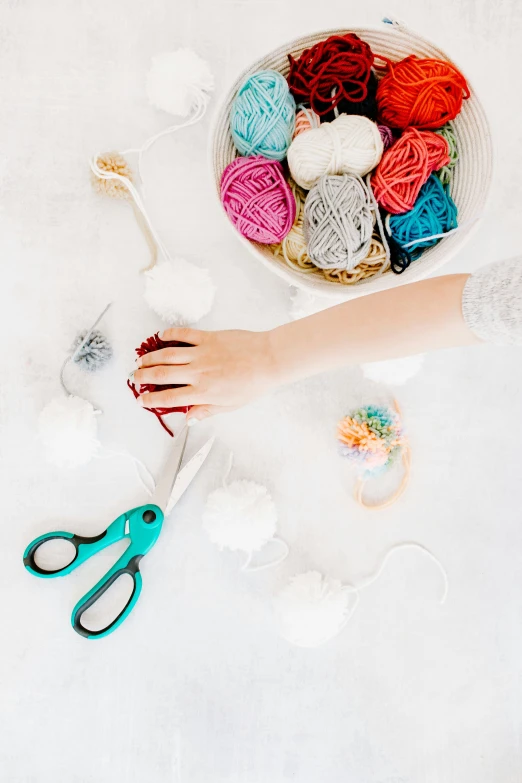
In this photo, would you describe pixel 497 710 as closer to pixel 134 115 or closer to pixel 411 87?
pixel 411 87

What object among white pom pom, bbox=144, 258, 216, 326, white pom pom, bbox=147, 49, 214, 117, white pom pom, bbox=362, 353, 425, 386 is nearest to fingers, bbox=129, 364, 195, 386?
white pom pom, bbox=144, 258, 216, 326

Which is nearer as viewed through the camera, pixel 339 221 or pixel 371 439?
pixel 339 221

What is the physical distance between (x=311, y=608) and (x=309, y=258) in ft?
1.28

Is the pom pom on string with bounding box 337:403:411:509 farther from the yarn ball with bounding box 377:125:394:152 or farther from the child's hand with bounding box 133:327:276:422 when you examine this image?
the yarn ball with bounding box 377:125:394:152

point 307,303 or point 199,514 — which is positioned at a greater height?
point 307,303

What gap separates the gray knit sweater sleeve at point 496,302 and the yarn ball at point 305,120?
0.27 metres

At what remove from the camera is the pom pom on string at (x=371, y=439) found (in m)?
0.70

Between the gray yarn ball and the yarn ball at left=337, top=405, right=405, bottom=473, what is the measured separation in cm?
18

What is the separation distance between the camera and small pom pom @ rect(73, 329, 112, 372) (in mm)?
718

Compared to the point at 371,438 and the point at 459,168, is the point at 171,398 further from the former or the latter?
the point at 459,168

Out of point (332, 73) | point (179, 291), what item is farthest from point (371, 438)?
point (332, 73)

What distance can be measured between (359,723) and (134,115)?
79cm

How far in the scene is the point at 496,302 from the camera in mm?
454

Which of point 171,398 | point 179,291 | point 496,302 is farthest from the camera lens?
point 179,291
